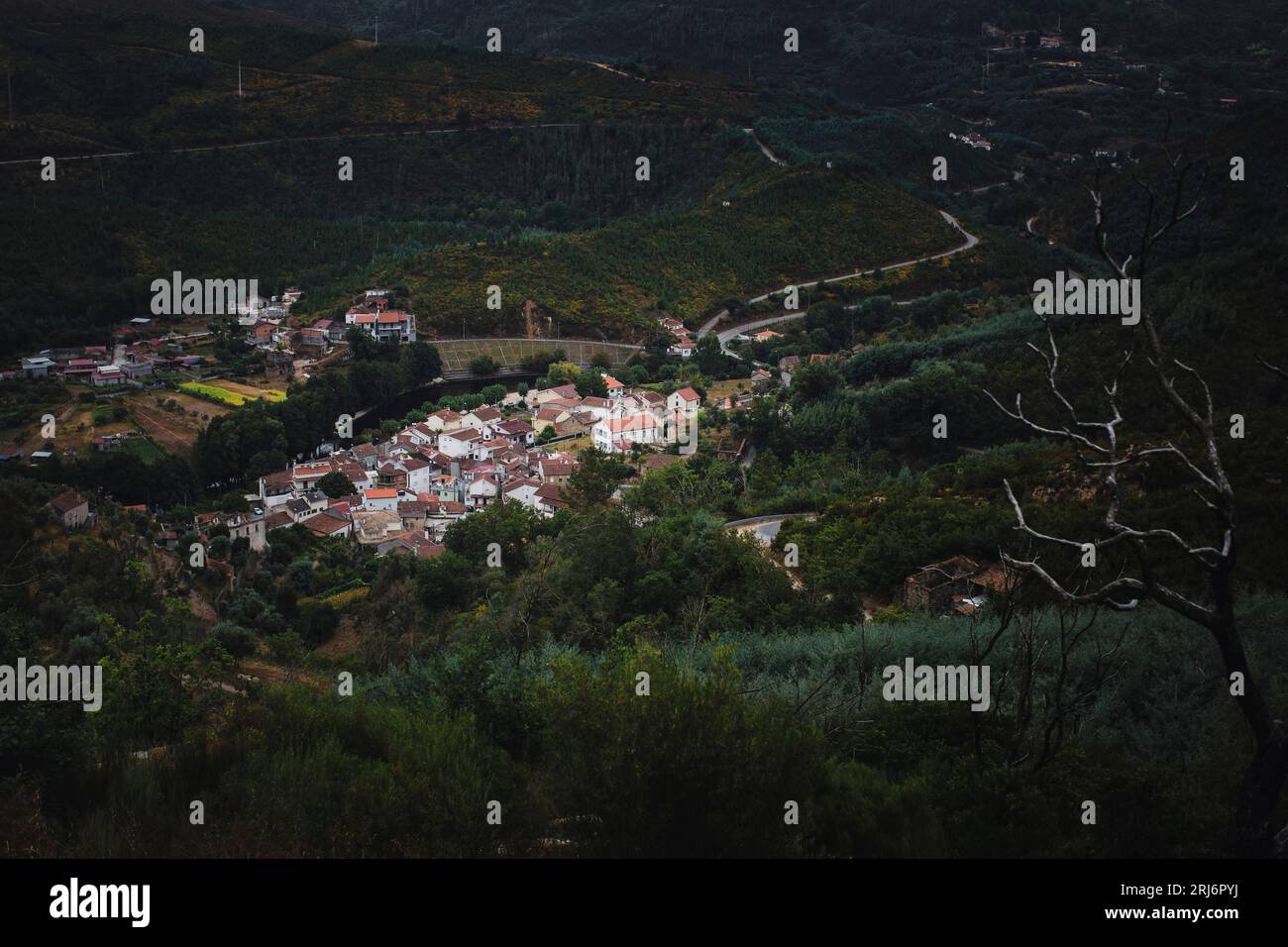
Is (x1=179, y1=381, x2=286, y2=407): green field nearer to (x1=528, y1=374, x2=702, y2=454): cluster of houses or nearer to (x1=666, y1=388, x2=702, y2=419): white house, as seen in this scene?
(x1=528, y1=374, x2=702, y2=454): cluster of houses

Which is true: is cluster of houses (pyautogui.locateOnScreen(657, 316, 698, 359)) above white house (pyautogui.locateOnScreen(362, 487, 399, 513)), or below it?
above

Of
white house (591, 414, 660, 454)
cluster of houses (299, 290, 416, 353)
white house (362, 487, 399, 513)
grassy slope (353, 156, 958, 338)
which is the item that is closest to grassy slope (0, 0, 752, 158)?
grassy slope (353, 156, 958, 338)

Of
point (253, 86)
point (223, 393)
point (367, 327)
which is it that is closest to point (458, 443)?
point (223, 393)

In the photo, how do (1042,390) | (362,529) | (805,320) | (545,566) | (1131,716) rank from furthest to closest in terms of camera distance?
(805,320) < (362,529) < (1042,390) < (545,566) < (1131,716)

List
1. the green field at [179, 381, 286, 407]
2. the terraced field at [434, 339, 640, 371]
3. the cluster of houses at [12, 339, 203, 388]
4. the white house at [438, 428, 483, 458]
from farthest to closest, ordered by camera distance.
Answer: the terraced field at [434, 339, 640, 371] → the cluster of houses at [12, 339, 203, 388] → the green field at [179, 381, 286, 407] → the white house at [438, 428, 483, 458]

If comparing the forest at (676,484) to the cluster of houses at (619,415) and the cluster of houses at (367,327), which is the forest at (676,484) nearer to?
the cluster of houses at (619,415)

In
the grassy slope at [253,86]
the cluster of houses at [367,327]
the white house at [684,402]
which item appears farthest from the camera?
the grassy slope at [253,86]

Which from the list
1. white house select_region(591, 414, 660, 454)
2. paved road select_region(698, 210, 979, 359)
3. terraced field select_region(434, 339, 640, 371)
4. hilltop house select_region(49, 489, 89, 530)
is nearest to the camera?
hilltop house select_region(49, 489, 89, 530)

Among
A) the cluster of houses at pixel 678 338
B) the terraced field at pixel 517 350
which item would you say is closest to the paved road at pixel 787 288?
the cluster of houses at pixel 678 338
